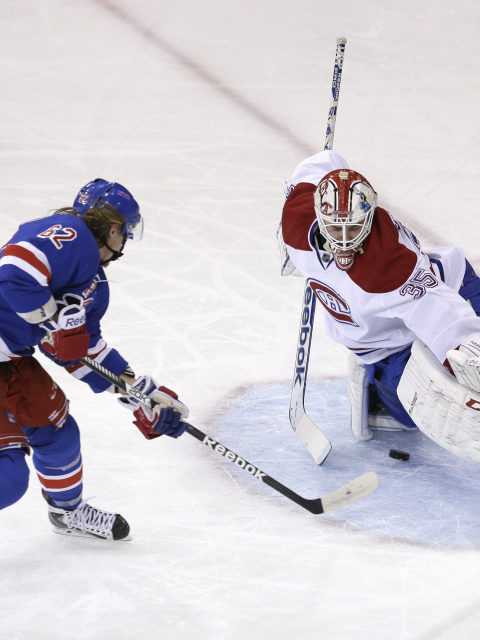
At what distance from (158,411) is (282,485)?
1.49ft

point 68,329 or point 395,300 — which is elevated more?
point 395,300

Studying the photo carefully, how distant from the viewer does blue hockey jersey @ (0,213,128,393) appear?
89.1 inches

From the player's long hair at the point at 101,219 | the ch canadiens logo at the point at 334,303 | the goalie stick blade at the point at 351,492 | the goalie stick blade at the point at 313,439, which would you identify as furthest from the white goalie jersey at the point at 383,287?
the player's long hair at the point at 101,219

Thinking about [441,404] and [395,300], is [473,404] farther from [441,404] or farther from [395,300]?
[395,300]

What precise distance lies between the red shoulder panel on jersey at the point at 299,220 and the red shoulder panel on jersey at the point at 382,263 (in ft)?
0.95

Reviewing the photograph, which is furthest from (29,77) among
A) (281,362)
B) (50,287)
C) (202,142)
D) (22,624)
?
(22,624)

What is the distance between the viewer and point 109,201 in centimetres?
241

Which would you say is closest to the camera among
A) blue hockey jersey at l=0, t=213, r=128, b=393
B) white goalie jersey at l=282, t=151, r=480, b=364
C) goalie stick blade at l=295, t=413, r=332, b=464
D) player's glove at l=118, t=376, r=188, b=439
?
blue hockey jersey at l=0, t=213, r=128, b=393

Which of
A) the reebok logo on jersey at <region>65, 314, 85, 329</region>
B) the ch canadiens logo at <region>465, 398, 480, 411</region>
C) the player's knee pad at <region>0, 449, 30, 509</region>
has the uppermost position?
the reebok logo on jersey at <region>65, 314, 85, 329</region>

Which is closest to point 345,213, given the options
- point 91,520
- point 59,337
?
point 59,337

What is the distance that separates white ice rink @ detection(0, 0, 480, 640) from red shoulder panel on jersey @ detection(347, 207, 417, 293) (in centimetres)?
73

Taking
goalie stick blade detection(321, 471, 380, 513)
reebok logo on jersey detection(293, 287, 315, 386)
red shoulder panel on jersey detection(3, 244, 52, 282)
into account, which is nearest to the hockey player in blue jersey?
red shoulder panel on jersey detection(3, 244, 52, 282)

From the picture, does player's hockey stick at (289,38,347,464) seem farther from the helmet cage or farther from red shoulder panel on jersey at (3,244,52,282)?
red shoulder panel on jersey at (3,244,52,282)

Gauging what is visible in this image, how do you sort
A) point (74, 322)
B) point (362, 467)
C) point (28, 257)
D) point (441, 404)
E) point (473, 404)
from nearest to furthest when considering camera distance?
point (28, 257) → point (74, 322) → point (473, 404) → point (441, 404) → point (362, 467)
